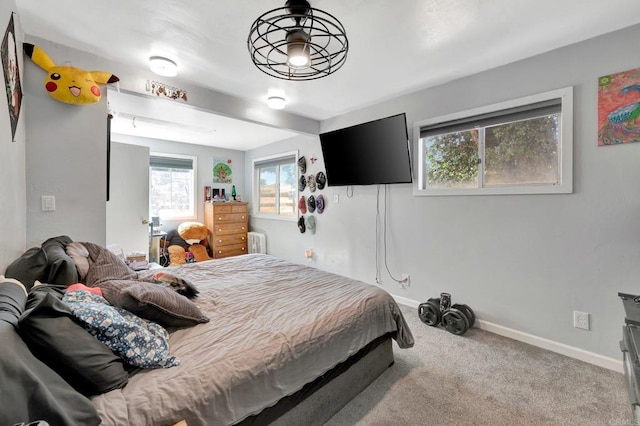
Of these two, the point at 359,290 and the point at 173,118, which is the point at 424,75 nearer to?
the point at 359,290

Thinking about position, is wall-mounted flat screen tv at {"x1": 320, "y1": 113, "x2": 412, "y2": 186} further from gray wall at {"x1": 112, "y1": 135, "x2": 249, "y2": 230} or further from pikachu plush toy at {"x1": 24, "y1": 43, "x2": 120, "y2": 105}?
gray wall at {"x1": 112, "y1": 135, "x2": 249, "y2": 230}

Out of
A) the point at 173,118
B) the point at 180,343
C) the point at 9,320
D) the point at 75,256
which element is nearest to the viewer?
the point at 9,320

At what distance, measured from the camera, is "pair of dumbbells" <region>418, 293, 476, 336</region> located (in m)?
2.59

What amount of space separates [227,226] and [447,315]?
4353mm

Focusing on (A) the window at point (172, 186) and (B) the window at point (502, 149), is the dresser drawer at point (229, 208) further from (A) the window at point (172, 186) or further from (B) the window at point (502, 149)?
(B) the window at point (502, 149)

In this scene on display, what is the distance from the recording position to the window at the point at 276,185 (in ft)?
17.1

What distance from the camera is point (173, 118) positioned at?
155 inches

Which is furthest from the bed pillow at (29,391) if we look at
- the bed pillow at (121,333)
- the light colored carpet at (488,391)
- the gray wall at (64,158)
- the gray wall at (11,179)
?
the gray wall at (64,158)

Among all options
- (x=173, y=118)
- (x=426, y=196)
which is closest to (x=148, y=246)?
(x=173, y=118)

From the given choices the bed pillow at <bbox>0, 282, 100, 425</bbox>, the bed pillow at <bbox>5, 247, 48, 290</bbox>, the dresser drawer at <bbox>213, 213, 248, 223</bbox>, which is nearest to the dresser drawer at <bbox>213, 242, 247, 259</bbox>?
the dresser drawer at <bbox>213, 213, 248, 223</bbox>

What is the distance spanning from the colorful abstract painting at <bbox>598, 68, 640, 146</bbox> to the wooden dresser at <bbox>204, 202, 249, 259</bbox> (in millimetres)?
5353

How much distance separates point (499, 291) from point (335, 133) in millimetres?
2525

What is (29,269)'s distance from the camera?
1.51m

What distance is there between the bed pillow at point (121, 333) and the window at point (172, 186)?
4.55 meters
